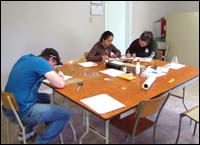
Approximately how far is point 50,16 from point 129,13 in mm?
1850

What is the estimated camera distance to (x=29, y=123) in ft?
6.52

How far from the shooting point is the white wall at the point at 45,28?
324 centimetres

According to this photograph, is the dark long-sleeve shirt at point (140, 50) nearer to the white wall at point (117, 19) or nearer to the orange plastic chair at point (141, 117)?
the white wall at point (117, 19)

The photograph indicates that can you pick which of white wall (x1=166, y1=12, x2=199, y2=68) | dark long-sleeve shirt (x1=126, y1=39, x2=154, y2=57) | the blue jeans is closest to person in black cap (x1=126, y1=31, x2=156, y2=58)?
dark long-sleeve shirt (x1=126, y1=39, x2=154, y2=57)

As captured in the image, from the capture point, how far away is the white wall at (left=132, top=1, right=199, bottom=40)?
4797mm

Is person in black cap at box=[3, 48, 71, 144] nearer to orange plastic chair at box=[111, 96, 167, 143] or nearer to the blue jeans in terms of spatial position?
the blue jeans

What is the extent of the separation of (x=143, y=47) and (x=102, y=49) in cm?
69

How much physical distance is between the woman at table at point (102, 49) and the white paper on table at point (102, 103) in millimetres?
1384

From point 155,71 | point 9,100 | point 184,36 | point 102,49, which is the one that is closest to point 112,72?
point 155,71

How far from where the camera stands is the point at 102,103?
1735mm

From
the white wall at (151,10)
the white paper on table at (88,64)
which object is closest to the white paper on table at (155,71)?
the white paper on table at (88,64)

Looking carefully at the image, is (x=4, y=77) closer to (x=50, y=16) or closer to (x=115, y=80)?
(x=50, y=16)

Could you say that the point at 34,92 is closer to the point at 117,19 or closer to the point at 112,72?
the point at 112,72

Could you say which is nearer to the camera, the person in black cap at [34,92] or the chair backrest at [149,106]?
the chair backrest at [149,106]
